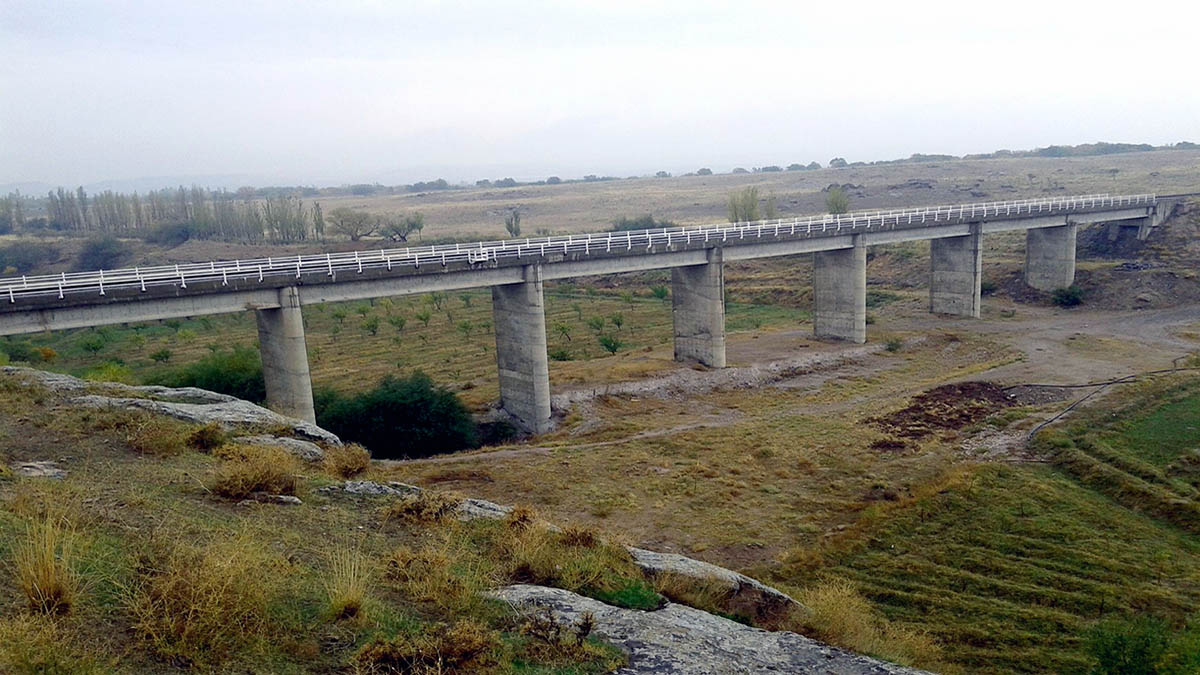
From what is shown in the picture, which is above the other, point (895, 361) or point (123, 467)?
point (123, 467)

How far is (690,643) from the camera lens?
10547 millimetres

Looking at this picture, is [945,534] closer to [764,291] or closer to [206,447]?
[206,447]

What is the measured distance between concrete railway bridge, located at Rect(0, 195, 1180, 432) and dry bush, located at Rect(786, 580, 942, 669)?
23.1 meters

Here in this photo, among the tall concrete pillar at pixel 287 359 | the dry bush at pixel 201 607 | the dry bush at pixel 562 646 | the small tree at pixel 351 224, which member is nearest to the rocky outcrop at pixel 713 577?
the dry bush at pixel 562 646

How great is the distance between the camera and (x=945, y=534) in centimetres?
2330

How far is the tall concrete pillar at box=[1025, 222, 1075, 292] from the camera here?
67625mm

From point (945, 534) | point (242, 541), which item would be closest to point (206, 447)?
point (242, 541)

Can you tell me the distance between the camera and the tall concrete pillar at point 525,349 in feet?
127

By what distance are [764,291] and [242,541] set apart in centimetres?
7488

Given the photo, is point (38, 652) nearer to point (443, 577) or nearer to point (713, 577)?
point (443, 577)

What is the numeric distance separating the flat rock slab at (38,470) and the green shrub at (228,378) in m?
22.6

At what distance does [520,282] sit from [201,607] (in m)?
31.4

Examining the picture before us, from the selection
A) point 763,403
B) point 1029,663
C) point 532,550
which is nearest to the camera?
point 532,550

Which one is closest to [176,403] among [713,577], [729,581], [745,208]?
[713,577]
